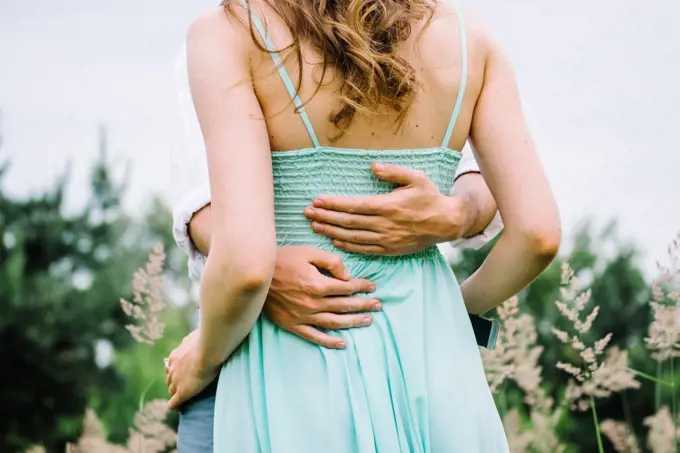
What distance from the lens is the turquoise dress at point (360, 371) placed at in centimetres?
168

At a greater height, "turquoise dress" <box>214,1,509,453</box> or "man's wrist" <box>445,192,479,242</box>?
"man's wrist" <box>445,192,479,242</box>

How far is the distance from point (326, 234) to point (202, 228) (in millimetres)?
255

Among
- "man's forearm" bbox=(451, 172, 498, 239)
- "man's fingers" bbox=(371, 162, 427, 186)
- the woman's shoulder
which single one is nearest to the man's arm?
"man's fingers" bbox=(371, 162, 427, 186)

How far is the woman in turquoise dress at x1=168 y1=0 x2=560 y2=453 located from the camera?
1647 mm

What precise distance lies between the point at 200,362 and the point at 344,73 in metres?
0.59

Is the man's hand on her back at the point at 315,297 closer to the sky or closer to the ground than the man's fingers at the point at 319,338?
closer to the sky

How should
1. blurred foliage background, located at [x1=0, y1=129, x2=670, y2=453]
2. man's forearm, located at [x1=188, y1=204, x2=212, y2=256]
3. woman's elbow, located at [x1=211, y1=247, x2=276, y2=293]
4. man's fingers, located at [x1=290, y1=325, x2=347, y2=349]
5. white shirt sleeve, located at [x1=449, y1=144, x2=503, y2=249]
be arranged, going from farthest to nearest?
blurred foliage background, located at [x1=0, y1=129, x2=670, y2=453] → white shirt sleeve, located at [x1=449, y1=144, x2=503, y2=249] → man's forearm, located at [x1=188, y1=204, x2=212, y2=256] → man's fingers, located at [x1=290, y1=325, x2=347, y2=349] → woman's elbow, located at [x1=211, y1=247, x2=276, y2=293]

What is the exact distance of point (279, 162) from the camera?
5.76ft

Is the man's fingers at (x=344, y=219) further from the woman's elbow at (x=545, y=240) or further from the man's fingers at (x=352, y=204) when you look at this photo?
the woman's elbow at (x=545, y=240)

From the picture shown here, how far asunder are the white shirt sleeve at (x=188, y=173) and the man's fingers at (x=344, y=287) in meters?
0.32

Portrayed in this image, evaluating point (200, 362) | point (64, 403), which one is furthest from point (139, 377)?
point (200, 362)

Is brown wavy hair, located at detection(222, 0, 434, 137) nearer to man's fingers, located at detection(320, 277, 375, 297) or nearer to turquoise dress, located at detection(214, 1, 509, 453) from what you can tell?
turquoise dress, located at detection(214, 1, 509, 453)

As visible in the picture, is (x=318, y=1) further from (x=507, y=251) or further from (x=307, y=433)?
(x=307, y=433)

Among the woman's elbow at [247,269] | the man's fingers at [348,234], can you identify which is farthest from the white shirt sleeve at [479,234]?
the woman's elbow at [247,269]
